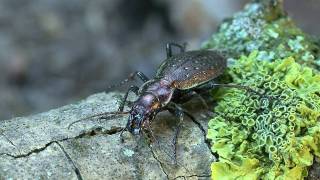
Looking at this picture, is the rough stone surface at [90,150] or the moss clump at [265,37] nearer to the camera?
the rough stone surface at [90,150]

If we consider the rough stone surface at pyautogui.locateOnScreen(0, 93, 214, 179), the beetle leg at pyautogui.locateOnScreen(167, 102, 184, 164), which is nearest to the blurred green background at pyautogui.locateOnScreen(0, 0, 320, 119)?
the beetle leg at pyautogui.locateOnScreen(167, 102, 184, 164)

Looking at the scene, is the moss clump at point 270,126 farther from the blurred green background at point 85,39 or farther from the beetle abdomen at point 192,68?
the blurred green background at point 85,39

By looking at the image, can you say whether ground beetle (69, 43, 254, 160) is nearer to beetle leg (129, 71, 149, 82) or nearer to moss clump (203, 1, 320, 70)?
beetle leg (129, 71, 149, 82)

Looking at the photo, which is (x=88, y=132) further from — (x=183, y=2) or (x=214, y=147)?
(x=183, y=2)

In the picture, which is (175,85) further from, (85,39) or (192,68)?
(85,39)

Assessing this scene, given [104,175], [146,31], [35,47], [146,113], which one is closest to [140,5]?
[146,31]

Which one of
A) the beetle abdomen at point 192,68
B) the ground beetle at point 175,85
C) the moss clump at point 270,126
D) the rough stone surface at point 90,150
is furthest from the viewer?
the beetle abdomen at point 192,68

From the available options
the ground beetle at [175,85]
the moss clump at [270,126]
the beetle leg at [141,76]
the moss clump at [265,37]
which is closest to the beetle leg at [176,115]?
the ground beetle at [175,85]

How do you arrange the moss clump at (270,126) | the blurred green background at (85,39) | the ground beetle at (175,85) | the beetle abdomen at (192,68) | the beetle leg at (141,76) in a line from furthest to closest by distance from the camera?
the blurred green background at (85,39) → the beetle leg at (141,76) → the beetle abdomen at (192,68) → the ground beetle at (175,85) → the moss clump at (270,126)
